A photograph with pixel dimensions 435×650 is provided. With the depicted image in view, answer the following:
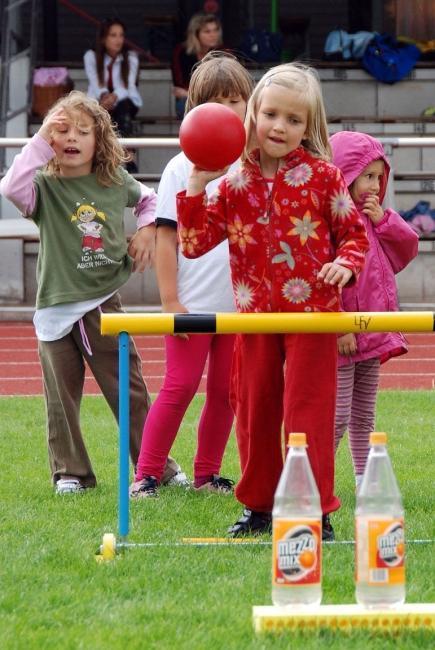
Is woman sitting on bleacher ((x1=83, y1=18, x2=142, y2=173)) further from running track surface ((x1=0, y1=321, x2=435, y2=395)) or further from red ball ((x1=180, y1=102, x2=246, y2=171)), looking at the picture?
red ball ((x1=180, y1=102, x2=246, y2=171))

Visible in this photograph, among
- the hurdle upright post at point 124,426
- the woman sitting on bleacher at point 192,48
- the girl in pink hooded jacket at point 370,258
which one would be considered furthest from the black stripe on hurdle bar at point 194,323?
the woman sitting on bleacher at point 192,48

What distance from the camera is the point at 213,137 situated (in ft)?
14.8

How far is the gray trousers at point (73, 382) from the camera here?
621 centimetres

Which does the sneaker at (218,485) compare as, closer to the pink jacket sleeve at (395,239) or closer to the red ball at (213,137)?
the pink jacket sleeve at (395,239)

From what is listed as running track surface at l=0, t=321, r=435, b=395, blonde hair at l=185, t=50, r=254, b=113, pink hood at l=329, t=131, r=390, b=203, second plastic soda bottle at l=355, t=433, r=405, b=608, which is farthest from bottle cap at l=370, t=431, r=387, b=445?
running track surface at l=0, t=321, r=435, b=395

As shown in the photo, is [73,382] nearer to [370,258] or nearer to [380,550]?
[370,258]

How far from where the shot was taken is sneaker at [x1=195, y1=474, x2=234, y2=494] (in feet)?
20.2

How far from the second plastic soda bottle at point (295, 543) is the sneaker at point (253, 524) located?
128cm

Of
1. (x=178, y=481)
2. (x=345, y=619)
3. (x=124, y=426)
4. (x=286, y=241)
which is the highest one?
(x=286, y=241)

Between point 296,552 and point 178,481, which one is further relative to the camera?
point 178,481

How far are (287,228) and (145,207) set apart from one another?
169 cm

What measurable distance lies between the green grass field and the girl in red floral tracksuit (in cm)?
49

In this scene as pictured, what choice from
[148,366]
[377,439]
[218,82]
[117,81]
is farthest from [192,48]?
[377,439]

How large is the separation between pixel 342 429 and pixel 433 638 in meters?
2.18
